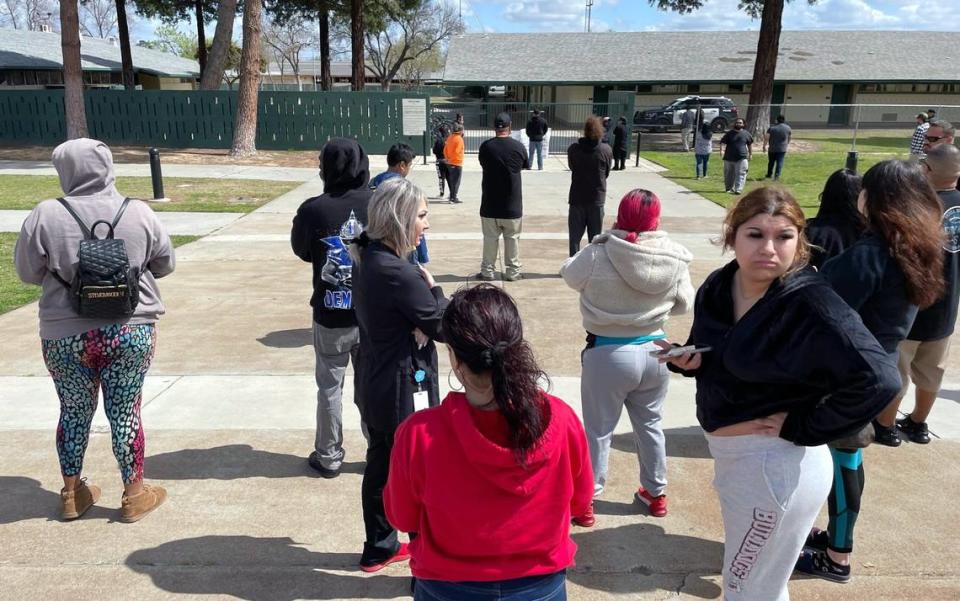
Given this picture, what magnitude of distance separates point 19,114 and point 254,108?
A: 968cm

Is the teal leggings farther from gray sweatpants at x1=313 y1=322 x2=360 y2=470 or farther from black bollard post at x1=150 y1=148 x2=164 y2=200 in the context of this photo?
black bollard post at x1=150 y1=148 x2=164 y2=200

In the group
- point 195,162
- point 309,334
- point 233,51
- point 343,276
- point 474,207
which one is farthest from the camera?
point 233,51

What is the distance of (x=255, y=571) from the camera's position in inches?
132

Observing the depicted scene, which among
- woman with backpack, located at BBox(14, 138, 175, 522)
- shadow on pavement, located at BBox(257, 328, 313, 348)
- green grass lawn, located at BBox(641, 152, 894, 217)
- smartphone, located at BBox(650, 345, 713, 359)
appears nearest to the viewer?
smartphone, located at BBox(650, 345, 713, 359)

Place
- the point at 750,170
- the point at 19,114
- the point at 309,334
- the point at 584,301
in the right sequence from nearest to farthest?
the point at 584,301, the point at 309,334, the point at 750,170, the point at 19,114

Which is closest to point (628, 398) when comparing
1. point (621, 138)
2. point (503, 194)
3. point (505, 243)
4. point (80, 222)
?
point (80, 222)

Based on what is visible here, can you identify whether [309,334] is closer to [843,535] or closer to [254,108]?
[843,535]

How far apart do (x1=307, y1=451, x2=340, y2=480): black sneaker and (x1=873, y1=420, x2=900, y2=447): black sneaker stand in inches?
132

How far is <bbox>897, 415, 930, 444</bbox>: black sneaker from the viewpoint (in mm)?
4716

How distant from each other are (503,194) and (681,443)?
4.26 metres

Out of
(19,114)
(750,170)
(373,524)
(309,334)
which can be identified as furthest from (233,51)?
(373,524)

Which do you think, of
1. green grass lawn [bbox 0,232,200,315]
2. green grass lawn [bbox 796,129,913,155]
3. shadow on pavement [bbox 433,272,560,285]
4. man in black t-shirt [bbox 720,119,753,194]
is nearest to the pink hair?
shadow on pavement [bbox 433,272,560,285]

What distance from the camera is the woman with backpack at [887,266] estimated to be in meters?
2.95

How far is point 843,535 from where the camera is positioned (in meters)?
3.23
